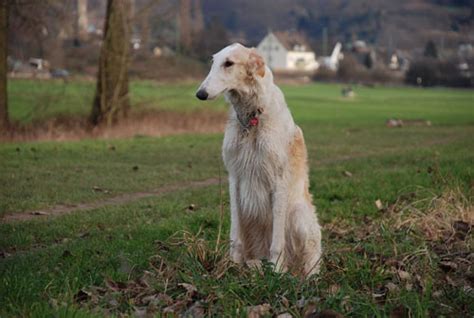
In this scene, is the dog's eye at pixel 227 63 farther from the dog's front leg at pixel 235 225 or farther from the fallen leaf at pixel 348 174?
the fallen leaf at pixel 348 174

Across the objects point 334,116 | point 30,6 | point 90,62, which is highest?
point 30,6

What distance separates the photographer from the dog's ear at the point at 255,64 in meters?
6.73

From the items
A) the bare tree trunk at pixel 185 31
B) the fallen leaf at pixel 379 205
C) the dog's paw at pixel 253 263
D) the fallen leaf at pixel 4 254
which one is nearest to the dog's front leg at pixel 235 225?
the dog's paw at pixel 253 263

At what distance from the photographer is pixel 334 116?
41406 millimetres

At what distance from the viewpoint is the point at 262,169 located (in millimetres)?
6996

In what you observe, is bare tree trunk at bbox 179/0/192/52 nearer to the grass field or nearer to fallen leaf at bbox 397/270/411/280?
the grass field

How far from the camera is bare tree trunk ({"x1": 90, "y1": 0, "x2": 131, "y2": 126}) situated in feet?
83.2

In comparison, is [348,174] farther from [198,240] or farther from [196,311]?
[196,311]

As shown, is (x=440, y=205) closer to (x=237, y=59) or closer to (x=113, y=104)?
(x=237, y=59)

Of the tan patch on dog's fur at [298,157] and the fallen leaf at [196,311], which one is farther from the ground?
the tan patch on dog's fur at [298,157]

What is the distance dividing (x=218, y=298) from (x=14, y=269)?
91.4 inches

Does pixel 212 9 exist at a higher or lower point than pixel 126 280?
higher

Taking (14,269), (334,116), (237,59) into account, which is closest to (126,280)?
(14,269)

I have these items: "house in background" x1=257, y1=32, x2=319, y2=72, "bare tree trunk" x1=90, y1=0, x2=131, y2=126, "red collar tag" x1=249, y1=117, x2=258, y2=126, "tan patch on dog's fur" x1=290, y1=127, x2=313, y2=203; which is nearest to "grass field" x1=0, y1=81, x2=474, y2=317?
"red collar tag" x1=249, y1=117, x2=258, y2=126
